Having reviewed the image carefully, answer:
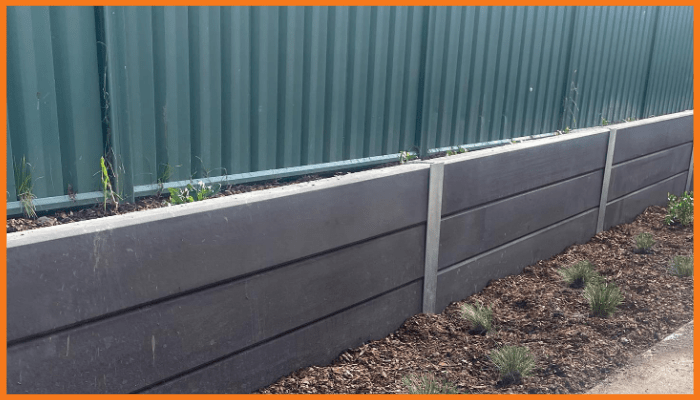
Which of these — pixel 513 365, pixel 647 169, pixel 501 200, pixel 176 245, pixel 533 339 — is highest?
pixel 176 245

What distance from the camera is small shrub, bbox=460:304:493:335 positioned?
3.88 meters

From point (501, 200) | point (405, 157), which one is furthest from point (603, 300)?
point (405, 157)

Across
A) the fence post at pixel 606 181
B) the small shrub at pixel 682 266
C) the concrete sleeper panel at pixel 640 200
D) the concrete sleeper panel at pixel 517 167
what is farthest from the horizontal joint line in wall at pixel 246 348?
the concrete sleeper panel at pixel 640 200

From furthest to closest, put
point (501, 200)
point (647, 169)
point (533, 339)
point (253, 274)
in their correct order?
point (647, 169), point (501, 200), point (533, 339), point (253, 274)

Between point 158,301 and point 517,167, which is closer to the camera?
point 158,301

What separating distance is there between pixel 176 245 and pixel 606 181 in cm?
454

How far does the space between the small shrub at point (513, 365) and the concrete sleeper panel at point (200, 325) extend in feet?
2.64

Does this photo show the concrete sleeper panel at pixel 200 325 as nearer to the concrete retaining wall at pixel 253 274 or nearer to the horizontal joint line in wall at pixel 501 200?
the concrete retaining wall at pixel 253 274

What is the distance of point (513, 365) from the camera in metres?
3.31

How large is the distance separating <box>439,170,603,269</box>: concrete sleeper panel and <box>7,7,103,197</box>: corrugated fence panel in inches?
87.6

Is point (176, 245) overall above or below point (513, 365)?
above

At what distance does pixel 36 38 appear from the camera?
320 cm

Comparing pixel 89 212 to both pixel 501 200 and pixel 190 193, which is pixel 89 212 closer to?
pixel 190 193

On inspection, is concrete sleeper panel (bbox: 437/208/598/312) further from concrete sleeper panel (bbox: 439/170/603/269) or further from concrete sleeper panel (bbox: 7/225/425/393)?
concrete sleeper panel (bbox: 7/225/425/393)
